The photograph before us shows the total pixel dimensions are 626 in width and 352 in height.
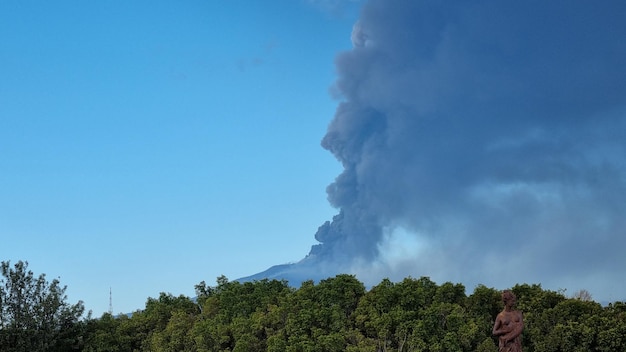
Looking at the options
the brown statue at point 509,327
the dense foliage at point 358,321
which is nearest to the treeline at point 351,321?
the dense foliage at point 358,321

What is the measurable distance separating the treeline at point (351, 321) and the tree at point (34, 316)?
18 centimetres

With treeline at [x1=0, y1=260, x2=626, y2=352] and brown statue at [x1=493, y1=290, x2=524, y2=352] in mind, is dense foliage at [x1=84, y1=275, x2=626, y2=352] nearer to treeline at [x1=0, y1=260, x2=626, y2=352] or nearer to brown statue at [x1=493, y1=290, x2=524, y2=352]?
treeline at [x1=0, y1=260, x2=626, y2=352]

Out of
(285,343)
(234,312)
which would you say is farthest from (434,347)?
(234,312)

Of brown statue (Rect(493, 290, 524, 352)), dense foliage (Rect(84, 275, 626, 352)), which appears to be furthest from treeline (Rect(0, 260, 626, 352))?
brown statue (Rect(493, 290, 524, 352))

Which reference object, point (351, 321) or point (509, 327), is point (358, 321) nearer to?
point (351, 321)

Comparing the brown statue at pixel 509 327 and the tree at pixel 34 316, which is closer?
the brown statue at pixel 509 327

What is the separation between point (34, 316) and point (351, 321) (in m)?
10.5

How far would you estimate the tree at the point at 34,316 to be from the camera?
2216 cm

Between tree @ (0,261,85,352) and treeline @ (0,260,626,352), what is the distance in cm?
18

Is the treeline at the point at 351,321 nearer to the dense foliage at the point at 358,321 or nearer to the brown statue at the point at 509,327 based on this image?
the dense foliage at the point at 358,321

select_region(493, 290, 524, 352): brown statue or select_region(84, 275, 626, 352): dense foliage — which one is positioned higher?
select_region(84, 275, 626, 352): dense foliage

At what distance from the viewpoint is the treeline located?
17.2 metres

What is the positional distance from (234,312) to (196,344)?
1530 mm

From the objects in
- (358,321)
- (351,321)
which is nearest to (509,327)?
(358,321)
